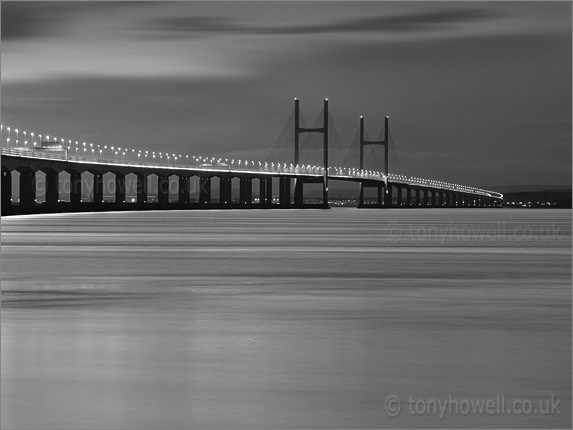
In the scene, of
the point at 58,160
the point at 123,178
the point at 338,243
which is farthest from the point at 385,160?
the point at 338,243

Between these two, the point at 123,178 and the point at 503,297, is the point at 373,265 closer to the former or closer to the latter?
the point at 503,297

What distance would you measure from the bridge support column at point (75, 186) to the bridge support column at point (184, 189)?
33.4 meters

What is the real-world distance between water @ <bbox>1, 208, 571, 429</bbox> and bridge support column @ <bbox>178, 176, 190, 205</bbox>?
127 metres

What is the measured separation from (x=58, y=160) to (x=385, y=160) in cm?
8006

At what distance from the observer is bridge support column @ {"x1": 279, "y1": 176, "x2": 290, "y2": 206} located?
163625 mm

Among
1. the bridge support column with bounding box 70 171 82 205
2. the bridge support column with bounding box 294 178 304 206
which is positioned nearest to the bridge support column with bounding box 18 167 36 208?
the bridge support column with bounding box 70 171 82 205

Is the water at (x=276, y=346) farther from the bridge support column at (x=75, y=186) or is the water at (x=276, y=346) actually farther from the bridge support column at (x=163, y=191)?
the bridge support column at (x=163, y=191)

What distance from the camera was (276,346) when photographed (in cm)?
1187

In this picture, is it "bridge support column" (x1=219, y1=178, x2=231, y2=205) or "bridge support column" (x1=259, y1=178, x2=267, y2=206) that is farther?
"bridge support column" (x1=259, y1=178, x2=267, y2=206)

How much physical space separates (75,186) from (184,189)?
36.2 m

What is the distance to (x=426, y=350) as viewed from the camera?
11562mm

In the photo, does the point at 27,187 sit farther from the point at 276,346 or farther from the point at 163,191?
the point at 276,346

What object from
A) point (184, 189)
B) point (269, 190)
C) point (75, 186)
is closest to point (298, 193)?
point (269, 190)

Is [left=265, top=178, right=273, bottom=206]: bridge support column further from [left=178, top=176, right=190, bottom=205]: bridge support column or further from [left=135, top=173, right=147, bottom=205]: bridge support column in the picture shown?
[left=135, top=173, right=147, bottom=205]: bridge support column
